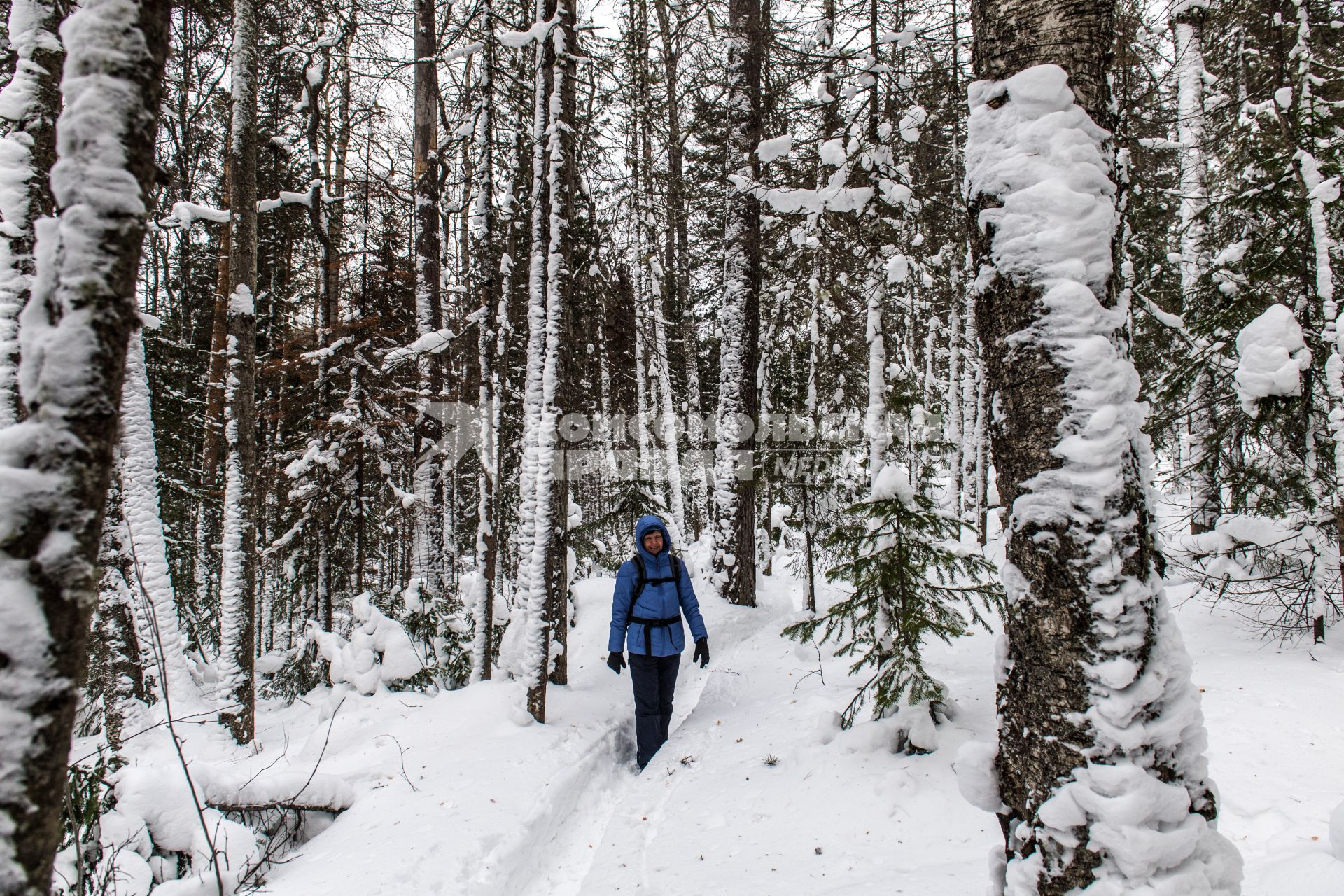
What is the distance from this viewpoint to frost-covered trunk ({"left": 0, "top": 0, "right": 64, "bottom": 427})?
11.8 feet

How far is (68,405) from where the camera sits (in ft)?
3.86

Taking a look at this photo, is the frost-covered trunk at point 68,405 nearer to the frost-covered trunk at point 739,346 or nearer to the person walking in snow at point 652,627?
the person walking in snow at point 652,627

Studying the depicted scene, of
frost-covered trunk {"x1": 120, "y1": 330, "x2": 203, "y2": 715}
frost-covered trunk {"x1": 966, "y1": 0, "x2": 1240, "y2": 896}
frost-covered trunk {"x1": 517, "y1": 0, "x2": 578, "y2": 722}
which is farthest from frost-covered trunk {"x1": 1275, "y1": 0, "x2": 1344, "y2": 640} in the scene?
frost-covered trunk {"x1": 120, "y1": 330, "x2": 203, "y2": 715}

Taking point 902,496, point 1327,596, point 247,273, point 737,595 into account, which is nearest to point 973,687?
point 902,496

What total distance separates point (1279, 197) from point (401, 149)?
13.2 meters

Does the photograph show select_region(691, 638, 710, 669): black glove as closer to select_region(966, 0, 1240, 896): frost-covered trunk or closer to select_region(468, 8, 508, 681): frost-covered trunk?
select_region(468, 8, 508, 681): frost-covered trunk

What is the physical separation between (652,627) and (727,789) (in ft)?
4.97

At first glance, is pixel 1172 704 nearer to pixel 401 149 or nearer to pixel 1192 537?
pixel 1192 537

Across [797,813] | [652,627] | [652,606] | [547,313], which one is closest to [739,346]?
[547,313]

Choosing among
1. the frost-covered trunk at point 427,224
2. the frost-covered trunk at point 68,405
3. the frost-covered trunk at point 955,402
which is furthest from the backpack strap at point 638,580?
the frost-covered trunk at point 955,402

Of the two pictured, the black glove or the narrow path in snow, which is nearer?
the narrow path in snow

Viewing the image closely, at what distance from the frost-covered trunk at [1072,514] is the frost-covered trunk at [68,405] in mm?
2326

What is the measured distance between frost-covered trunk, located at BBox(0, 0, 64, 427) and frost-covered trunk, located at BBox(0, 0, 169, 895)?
3.38 metres

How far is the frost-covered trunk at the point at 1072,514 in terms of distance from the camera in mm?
1755
